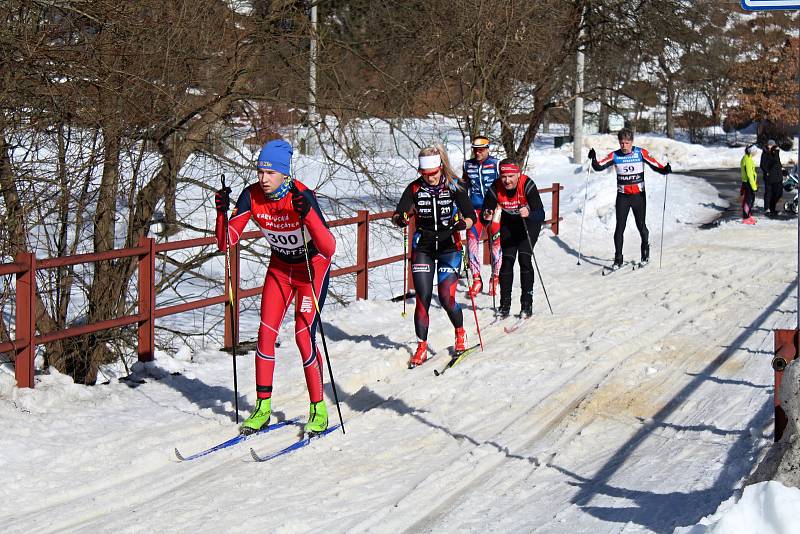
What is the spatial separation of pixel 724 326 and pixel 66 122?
23.2 ft

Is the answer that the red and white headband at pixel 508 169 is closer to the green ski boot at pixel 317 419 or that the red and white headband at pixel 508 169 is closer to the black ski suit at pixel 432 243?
the black ski suit at pixel 432 243

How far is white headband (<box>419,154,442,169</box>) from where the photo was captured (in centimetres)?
992

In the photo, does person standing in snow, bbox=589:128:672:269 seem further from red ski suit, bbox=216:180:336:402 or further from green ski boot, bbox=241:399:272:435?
green ski boot, bbox=241:399:272:435

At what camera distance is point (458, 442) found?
7.62 metres

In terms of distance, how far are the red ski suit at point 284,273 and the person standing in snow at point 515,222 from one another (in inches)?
Result: 174

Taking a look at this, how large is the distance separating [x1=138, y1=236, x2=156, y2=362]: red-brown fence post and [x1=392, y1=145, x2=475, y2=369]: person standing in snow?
229 centimetres

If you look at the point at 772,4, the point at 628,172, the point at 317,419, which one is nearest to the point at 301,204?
the point at 317,419

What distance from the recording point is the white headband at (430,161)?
9.92 metres

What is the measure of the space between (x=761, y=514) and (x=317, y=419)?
387cm

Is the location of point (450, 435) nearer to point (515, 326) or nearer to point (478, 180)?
point (515, 326)

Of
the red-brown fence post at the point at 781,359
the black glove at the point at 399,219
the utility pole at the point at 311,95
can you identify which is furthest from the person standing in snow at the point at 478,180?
the red-brown fence post at the point at 781,359

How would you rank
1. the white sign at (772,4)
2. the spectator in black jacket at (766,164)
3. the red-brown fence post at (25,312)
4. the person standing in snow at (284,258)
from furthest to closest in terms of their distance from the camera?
the spectator in black jacket at (766,164)
the red-brown fence post at (25,312)
the person standing in snow at (284,258)
the white sign at (772,4)

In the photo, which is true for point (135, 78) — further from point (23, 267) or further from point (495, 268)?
point (495, 268)

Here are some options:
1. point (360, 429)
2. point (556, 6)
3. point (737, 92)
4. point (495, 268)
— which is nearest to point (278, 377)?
point (360, 429)
